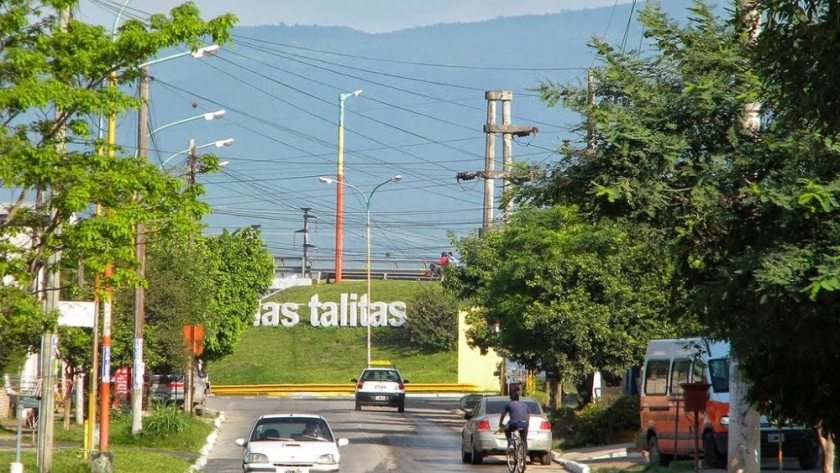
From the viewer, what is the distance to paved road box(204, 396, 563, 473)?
89.2ft

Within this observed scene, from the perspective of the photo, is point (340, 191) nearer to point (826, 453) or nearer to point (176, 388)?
point (176, 388)

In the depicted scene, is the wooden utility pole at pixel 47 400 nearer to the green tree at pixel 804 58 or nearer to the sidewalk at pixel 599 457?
the sidewalk at pixel 599 457

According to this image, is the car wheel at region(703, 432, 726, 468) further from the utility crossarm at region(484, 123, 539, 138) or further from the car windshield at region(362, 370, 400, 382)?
the utility crossarm at region(484, 123, 539, 138)

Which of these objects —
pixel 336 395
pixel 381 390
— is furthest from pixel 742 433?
pixel 336 395

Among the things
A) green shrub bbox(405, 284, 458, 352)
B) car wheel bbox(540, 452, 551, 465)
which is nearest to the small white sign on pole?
car wheel bbox(540, 452, 551, 465)

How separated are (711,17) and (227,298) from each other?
34984 mm

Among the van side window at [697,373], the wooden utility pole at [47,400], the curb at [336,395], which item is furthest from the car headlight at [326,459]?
the curb at [336,395]

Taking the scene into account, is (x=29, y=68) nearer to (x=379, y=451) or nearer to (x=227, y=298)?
(x=379, y=451)

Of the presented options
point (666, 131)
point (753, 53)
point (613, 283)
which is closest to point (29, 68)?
point (666, 131)

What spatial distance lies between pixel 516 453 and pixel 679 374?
377cm

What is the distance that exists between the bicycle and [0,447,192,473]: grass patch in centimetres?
615

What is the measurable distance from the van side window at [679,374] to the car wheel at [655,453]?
1142 millimetres

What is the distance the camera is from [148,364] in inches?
1483

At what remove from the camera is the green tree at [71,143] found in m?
16.0
